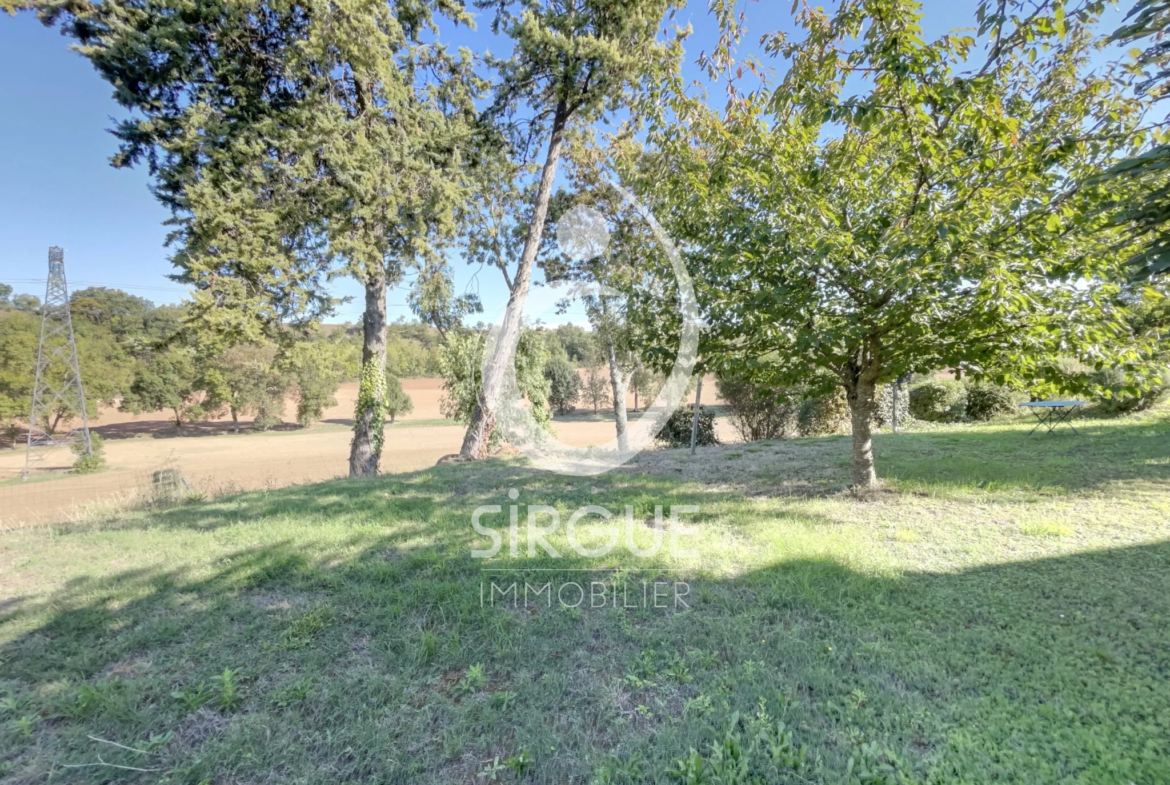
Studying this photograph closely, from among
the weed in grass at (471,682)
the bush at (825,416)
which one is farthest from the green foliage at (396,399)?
the weed in grass at (471,682)

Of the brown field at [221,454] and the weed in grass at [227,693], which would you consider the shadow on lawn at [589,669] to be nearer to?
the weed in grass at [227,693]

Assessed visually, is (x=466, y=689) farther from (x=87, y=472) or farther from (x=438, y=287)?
(x=87, y=472)

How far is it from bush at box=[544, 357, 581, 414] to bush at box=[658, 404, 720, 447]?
1715cm

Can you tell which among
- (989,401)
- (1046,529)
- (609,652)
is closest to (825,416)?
(989,401)

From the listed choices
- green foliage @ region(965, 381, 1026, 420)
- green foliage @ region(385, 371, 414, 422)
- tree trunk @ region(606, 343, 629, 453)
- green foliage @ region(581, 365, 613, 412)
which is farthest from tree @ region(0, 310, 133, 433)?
green foliage @ region(965, 381, 1026, 420)

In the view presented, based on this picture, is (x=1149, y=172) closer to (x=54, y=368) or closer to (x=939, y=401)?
(x=939, y=401)

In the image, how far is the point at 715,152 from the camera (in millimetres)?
4273

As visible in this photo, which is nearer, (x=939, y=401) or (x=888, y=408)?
(x=888, y=408)

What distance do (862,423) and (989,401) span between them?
10.2m

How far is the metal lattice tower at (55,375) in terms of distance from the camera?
20.5 metres

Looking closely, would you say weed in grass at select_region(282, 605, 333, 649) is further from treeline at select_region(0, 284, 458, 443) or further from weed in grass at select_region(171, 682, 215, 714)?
treeline at select_region(0, 284, 458, 443)

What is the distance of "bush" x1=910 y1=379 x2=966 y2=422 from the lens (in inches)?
460

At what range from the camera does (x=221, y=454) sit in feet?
77.1

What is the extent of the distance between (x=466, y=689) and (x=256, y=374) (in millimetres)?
40011
